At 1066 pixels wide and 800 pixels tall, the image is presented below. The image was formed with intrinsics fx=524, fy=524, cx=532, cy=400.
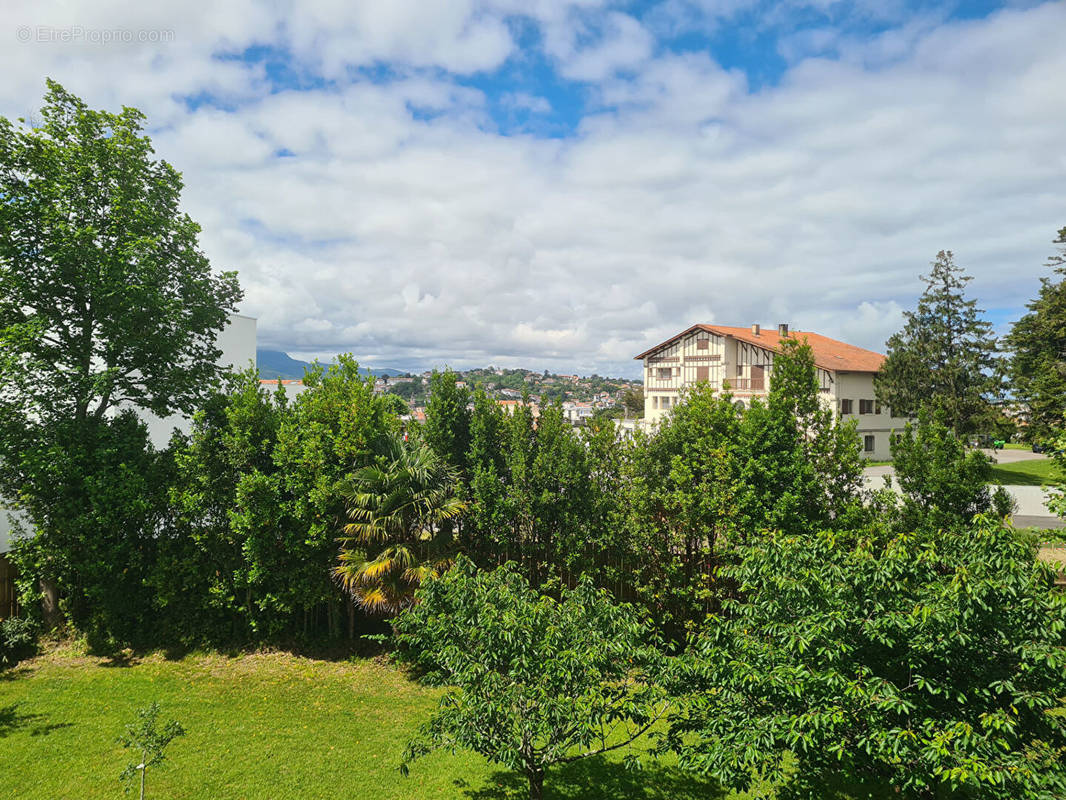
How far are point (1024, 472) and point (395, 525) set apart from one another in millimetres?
43434

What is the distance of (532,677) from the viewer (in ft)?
19.5

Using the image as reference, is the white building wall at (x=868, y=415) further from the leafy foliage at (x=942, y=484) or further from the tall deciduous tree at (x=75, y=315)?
the tall deciduous tree at (x=75, y=315)

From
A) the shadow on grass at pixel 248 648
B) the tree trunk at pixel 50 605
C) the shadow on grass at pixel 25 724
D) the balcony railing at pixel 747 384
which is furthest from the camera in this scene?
the balcony railing at pixel 747 384

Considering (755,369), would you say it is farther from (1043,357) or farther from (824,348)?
(1043,357)

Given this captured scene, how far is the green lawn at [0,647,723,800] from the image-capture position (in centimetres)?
760

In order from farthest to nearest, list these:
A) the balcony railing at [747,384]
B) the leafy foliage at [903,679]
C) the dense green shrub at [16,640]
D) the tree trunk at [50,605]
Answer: the balcony railing at [747,384], the tree trunk at [50,605], the dense green shrub at [16,640], the leafy foliage at [903,679]

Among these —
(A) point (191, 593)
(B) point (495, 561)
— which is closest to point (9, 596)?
(A) point (191, 593)

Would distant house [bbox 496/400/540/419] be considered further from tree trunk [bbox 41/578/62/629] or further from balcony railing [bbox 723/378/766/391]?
balcony railing [bbox 723/378/766/391]

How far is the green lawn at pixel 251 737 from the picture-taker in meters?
7.60

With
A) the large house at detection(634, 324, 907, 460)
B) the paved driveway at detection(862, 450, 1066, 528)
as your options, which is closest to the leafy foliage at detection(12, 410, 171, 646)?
the paved driveway at detection(862, 450, 1066, 528)

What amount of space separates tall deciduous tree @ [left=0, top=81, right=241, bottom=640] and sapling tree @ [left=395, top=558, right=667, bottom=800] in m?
9.80

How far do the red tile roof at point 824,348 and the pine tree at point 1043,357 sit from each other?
7.52 metres

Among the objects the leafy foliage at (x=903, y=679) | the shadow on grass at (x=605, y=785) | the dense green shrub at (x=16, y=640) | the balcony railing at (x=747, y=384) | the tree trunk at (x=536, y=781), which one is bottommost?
the shadow on grass at (x=605, y=785)

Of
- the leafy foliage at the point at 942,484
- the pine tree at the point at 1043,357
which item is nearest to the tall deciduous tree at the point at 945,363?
the pine tree at the point at 1043,357
